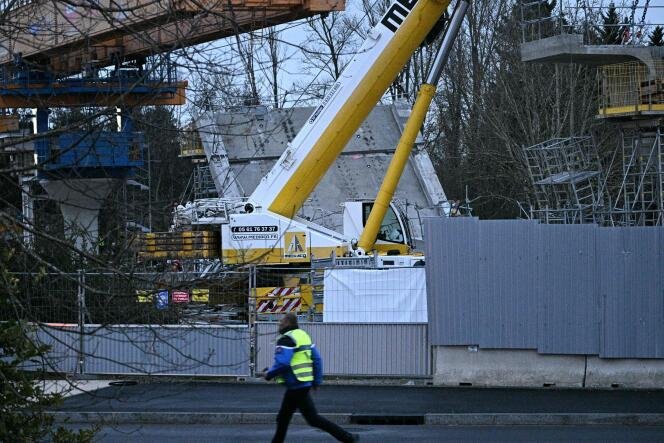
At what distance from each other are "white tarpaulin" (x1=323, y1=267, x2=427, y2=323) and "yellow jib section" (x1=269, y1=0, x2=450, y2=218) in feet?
13.1

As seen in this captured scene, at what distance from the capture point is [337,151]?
23.9m

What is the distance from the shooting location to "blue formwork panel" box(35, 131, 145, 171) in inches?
290

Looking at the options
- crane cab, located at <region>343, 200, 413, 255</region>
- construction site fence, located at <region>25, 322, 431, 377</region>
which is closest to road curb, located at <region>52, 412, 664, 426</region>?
construction site fence, located at <region>25, 322, 431, 377</region>

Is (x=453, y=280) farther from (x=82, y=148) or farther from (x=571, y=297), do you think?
(x=82, y=148)

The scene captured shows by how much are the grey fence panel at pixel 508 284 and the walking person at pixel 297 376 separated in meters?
6.39

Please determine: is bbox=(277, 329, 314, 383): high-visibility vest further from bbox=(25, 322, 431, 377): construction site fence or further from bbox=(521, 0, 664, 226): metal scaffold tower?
bbox=(521, 0, 664, 226): metal scaffold tower

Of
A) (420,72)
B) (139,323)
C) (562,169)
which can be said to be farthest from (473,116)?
(139,323)

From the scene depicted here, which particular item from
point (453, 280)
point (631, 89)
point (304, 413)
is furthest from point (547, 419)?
point (631, 89)

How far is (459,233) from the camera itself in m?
18.6

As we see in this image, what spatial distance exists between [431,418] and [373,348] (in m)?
3.52

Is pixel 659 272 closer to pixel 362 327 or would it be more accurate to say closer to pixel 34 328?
pixel 362 327

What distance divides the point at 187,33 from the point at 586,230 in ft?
38.9

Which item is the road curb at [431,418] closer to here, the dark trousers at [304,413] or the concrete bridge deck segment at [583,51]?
the dark trousers at [304,413]

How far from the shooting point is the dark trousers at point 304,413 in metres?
12.4
